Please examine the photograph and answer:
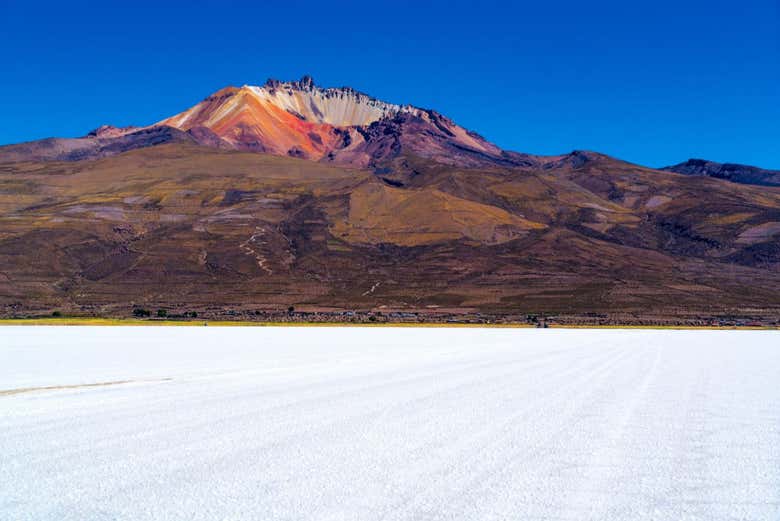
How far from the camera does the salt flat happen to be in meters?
8.12

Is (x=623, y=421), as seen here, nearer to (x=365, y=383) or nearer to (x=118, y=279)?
(x=365, y=383)

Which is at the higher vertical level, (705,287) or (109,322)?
(705,287)

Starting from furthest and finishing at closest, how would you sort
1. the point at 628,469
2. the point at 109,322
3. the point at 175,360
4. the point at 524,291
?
1. the point at 524,291
2. the point at 109,322
3. the point at 175,360
4. the point at 628,469

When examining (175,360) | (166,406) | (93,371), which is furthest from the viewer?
(175,360)

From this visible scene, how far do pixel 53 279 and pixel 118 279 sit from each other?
12.9 m

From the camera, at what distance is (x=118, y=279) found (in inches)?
6673

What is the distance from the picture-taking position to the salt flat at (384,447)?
8.12 metres

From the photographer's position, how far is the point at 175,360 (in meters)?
29.4

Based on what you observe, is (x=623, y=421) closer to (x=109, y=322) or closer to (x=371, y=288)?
(x=109, y=322)

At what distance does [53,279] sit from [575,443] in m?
170

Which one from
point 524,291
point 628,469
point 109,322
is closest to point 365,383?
point 628,469

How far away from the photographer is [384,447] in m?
11.1

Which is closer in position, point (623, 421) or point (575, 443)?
point (575, 443)

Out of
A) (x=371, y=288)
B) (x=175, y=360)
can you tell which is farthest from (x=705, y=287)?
(x=175, y=360)
